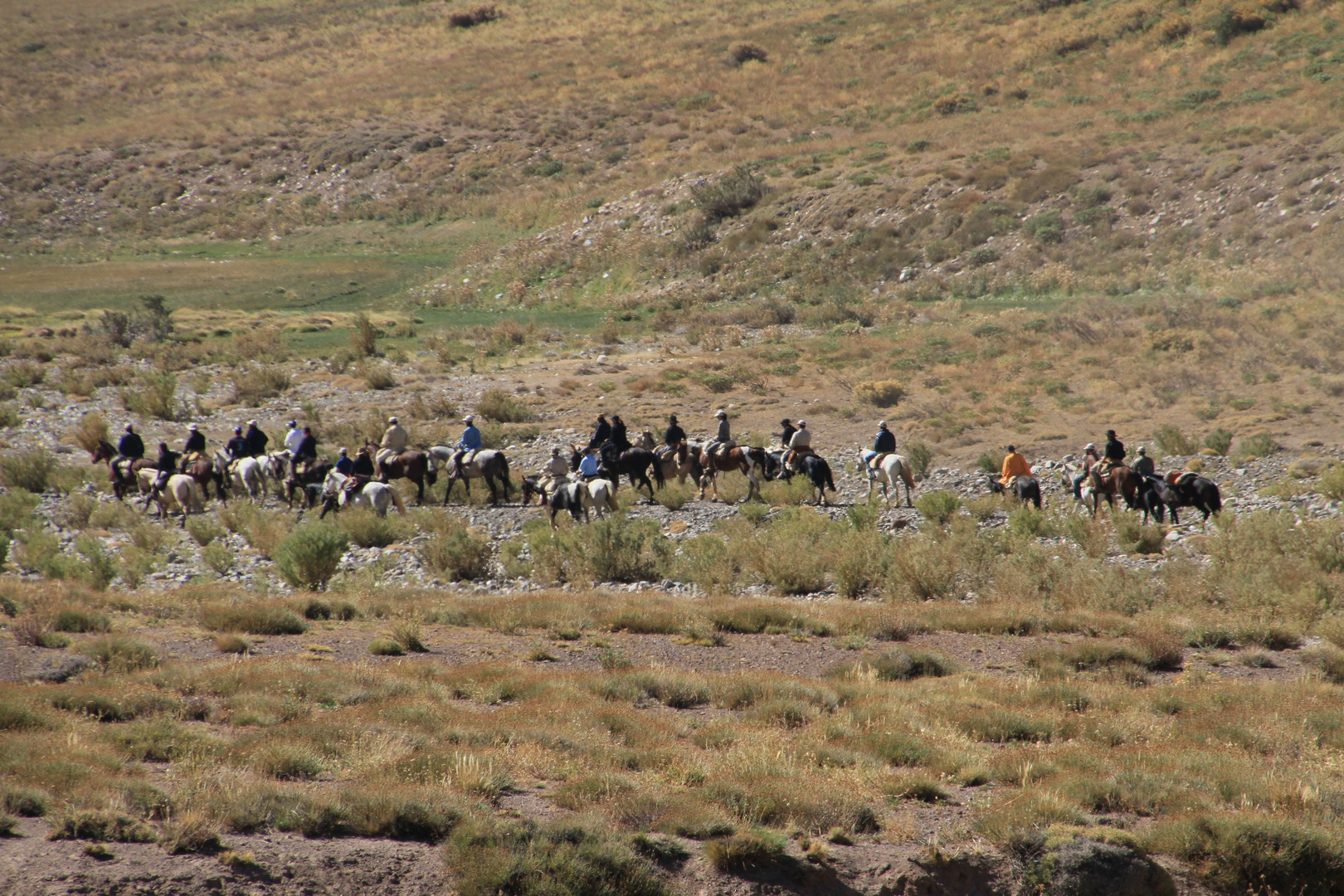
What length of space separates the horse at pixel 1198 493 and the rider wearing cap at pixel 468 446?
13.5 m

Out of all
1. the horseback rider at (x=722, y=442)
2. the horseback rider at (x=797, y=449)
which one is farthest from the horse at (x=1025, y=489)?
the horseback rider at (x=722, y=442)

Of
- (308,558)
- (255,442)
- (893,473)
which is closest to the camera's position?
(308,558)

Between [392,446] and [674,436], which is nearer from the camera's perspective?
[392,446]

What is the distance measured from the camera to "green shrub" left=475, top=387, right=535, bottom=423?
27922 mm

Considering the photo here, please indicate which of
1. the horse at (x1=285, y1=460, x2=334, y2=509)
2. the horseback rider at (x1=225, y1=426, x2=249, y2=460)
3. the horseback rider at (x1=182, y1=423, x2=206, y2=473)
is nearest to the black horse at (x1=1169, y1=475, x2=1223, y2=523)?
the horse at (x1=285, y1=460, x2=334, y2=509)

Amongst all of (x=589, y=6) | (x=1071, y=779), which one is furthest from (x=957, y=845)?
(x=589, y=6)

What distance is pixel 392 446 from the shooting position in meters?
21.6

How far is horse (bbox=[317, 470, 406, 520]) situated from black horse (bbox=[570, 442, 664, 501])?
3.81 m

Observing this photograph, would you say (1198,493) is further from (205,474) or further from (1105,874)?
(205,474)

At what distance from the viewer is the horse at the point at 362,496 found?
19.5m

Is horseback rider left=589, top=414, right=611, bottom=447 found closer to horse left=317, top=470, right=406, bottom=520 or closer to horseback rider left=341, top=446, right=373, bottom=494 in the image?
horse left=317, top=470, right=406, bottom=520

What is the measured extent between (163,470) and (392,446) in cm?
466

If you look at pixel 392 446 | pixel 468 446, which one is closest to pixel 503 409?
pixel 468 446

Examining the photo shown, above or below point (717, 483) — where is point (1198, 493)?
below
